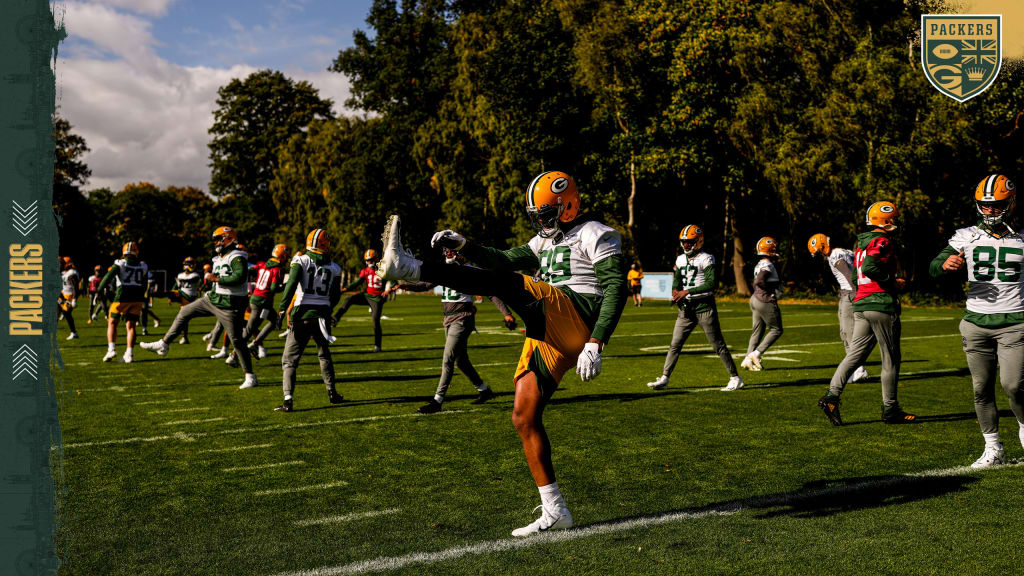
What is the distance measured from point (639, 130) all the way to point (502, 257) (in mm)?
34305

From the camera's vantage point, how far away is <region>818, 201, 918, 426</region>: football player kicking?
8.21 metres

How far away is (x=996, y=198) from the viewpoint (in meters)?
6.51

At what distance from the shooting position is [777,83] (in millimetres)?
34031

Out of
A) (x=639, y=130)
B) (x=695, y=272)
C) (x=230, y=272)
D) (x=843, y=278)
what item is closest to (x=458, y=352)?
(x=695, y=272)

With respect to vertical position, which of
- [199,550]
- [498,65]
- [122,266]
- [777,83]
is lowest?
[199,550]

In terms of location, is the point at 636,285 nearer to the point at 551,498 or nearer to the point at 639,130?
the point at 639,130

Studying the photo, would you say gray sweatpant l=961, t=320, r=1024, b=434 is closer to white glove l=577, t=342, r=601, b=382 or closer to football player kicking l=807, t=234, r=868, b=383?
football player kicking l=807, t=234, r=868, b=383

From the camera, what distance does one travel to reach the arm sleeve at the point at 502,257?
5066 millimetres

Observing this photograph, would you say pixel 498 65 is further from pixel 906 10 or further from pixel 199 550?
pixel 199 550

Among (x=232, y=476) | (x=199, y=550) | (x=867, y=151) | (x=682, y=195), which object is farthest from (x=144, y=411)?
(x=682, y=195)

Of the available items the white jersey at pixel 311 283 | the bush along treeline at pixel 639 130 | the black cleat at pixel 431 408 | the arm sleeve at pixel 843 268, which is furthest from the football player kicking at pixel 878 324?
the bush along treeline at pixel 639 130

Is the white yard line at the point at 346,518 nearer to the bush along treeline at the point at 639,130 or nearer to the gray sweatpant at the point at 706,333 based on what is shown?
the gray sweatpant at the point at 706,333

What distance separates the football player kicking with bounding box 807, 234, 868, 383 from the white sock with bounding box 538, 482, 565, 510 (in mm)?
6385

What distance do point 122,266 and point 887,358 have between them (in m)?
13.0
